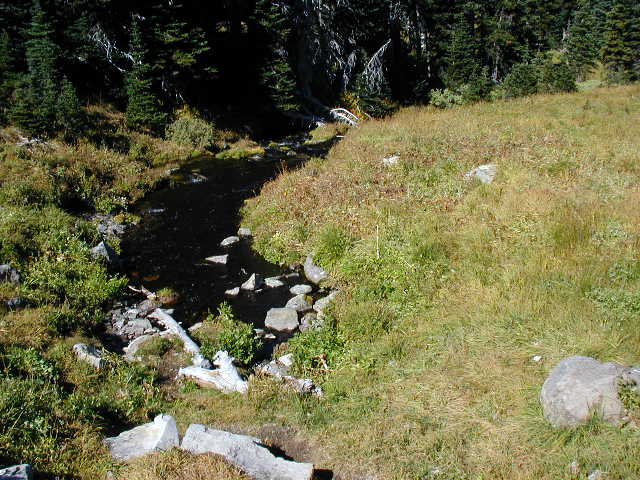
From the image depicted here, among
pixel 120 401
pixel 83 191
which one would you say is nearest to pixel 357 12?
pixel 83 191

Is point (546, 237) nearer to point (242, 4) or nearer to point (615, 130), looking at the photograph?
point (615, 130)

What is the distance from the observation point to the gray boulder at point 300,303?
9.93m

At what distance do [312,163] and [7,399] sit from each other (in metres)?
13.4

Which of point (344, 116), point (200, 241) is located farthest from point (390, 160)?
point (344, 116)

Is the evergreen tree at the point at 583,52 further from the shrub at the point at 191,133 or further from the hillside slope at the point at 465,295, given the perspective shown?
the shrub at the point at 191,133

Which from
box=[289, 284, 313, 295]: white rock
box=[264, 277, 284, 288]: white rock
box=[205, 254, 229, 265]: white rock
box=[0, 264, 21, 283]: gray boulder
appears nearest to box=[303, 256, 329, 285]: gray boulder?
box=[289, 284, 313, 295]: white rock

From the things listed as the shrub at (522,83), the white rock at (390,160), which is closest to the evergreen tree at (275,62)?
the white rock at (390,160)

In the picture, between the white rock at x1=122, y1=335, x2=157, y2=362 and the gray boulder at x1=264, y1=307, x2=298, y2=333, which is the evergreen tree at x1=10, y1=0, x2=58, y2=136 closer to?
the white rock at x1=122, y1=335, x2=157, y2=362

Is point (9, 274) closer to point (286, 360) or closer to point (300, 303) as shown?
point (300, 303)

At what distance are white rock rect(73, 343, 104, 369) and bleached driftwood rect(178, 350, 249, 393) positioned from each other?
121cm

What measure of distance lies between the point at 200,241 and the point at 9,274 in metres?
4.95

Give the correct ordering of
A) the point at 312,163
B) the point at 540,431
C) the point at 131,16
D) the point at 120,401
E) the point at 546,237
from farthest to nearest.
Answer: the point at 131,16
the point at 312,163
the point at 546,237
the point at 120,401
the point at 540,431

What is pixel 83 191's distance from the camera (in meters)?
15.8

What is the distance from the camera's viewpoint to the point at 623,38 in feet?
143
